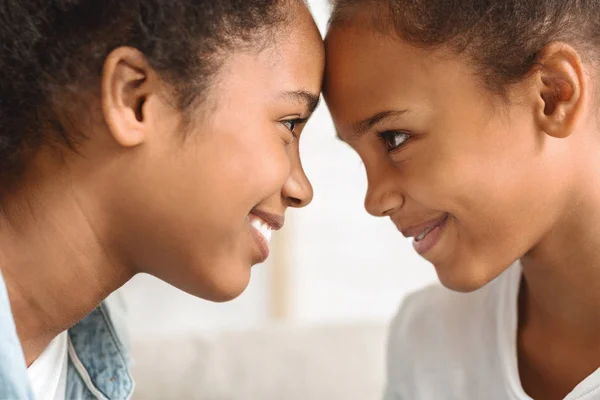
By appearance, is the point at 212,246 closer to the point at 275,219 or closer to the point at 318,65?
the point at 275,219

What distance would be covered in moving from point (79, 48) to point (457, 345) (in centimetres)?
66

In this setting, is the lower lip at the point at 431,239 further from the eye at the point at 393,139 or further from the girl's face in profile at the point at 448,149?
the eye at the point at 393,139

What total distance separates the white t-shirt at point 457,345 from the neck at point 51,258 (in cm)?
45

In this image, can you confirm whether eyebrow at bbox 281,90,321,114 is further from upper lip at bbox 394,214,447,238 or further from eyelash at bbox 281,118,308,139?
upper lip at bbox 394,214,447,238

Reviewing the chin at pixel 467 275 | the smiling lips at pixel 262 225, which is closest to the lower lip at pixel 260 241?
the smiling lips at pixel 262 225

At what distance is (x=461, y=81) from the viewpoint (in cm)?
99

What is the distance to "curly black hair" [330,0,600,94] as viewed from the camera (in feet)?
3.19

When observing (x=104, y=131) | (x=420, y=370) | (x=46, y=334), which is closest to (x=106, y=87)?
(x=104, y=131)

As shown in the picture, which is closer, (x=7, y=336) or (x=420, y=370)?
(x=7, y=336)

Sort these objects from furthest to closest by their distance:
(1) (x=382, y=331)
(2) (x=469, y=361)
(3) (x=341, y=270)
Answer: (3) (x=341, y=270) → (1) (x=382, y=331) → (2) (x=469, y=361)

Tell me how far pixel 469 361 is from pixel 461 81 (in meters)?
0.42

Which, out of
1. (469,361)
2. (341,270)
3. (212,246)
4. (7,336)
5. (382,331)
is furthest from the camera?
(341,270)

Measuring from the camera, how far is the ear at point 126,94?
893 mm

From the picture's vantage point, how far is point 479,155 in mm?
1010
